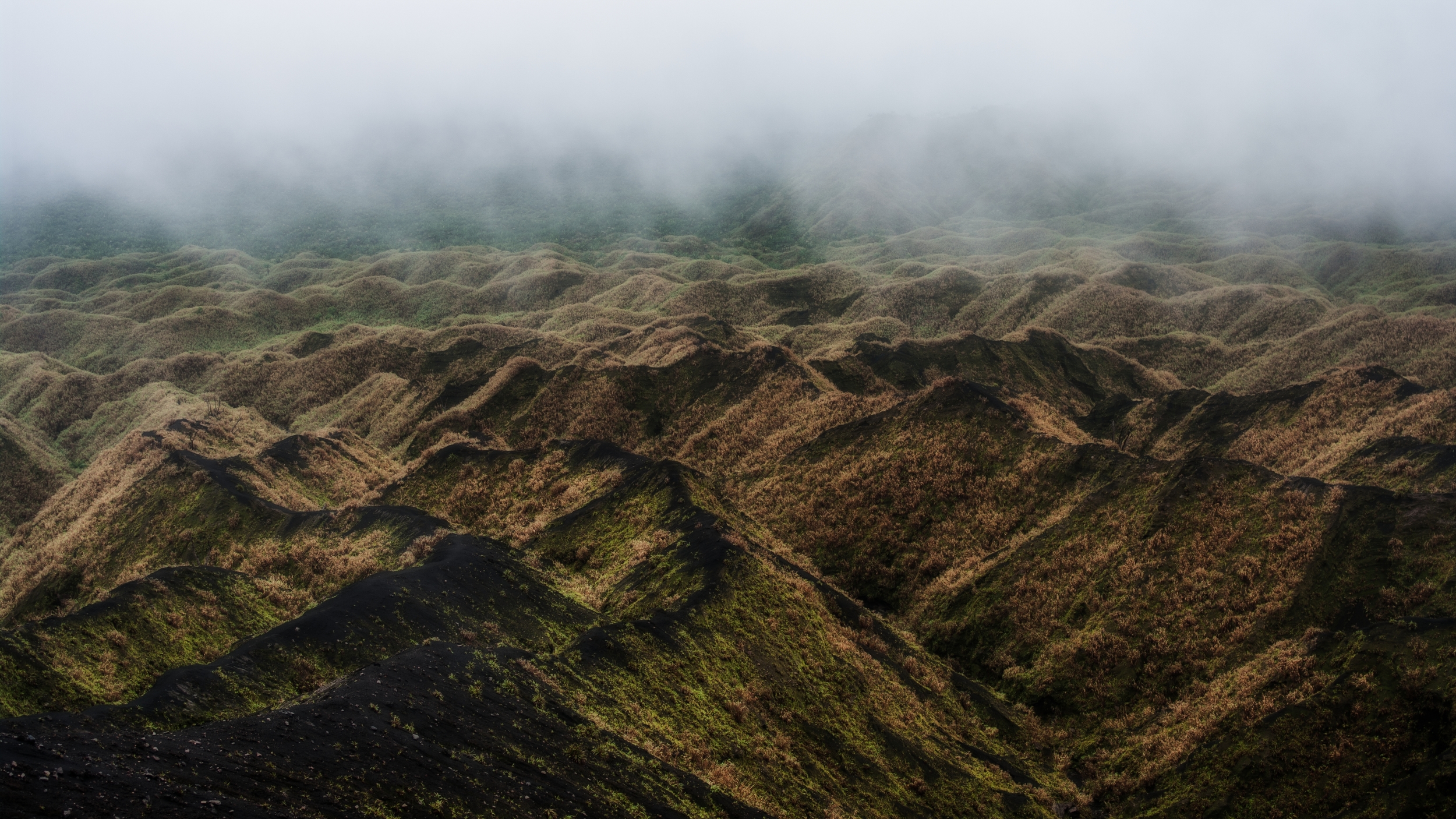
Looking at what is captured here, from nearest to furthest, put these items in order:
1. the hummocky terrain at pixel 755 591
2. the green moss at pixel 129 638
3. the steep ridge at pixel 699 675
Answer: the hummocky terrain at pixel 755 591, the steep ridge at pixel 699 675, the green moss at pixel 129 638

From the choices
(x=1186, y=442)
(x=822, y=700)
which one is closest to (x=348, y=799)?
(x=822, y=700)

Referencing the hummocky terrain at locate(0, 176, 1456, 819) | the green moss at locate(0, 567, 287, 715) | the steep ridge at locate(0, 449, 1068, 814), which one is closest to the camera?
the hummocky terrain at locate(0, 176, 1456, 819)

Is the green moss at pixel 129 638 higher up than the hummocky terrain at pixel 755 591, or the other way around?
the green moss at pixel 129 638

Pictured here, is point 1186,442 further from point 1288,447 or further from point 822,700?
point 822,700

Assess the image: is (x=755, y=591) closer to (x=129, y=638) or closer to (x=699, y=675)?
(x=699, y=675)

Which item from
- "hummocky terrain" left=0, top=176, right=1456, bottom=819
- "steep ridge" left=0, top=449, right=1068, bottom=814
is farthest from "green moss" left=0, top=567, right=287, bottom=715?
"steep ridge" left=0, top=449, right=1068, bottom=814

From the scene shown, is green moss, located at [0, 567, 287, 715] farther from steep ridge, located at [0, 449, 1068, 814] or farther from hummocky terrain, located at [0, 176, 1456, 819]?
steep ridge, located at [0, 449, 1068, 814]

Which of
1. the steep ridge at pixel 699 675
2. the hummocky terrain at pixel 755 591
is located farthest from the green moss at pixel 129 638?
the steep ridge at pixel 699 675

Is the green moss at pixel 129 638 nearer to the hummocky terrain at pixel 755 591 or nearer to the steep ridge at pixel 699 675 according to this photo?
the hummocky terrain at pixel 755 591

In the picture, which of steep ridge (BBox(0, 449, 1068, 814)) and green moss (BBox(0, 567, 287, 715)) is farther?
green moss (BBox(0, 567, 287, 715))

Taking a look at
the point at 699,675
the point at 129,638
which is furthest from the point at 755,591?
the point at 129,638
